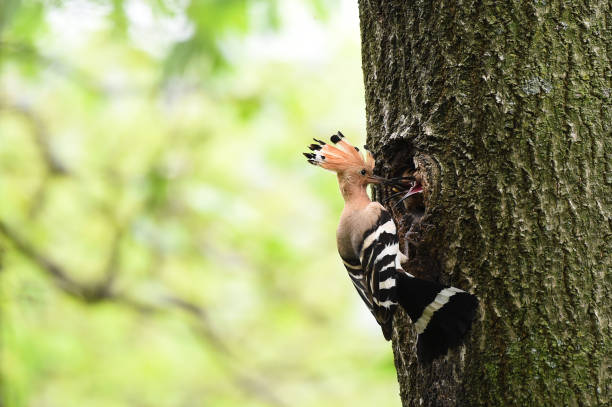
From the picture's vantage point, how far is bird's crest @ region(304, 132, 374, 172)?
3215 millimetres

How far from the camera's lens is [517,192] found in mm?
2146

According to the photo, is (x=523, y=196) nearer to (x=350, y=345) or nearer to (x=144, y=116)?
(x=144, y=116)

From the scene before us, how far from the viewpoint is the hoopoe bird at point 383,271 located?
2.19m

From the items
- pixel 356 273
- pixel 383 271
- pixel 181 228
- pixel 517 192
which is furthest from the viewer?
pixel 181 228

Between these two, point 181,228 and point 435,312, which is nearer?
point 435,312

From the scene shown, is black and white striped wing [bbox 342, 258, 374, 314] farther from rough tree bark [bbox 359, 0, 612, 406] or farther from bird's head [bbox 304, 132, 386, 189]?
rough tree bark [bbox 359, 0, 612, 406]

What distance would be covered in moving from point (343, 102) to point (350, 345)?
3873 millimetres

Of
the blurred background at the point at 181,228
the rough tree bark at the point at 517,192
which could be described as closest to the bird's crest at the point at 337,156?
the rough tree bark at the point at 517,192

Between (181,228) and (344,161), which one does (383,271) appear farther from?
(181,228)

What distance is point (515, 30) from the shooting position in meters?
2.22

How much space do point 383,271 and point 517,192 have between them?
695mm

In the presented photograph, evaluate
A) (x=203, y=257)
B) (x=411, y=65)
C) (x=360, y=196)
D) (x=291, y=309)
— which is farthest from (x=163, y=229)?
(x=411, y=65)

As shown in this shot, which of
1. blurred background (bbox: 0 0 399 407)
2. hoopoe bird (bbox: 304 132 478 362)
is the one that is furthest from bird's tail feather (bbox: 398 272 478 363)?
blurred background (bbox: 0 0 399 407)

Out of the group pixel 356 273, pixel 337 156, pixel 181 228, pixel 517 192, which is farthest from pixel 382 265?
pixel 181 228
